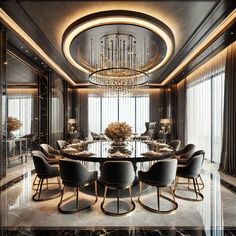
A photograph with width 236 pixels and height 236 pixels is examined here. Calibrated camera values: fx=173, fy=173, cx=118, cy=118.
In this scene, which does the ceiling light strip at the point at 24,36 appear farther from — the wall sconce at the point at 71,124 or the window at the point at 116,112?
the window at the point at 116,112

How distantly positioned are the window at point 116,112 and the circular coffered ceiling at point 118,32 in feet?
15.7

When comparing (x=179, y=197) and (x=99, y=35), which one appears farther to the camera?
(x=99, y=35)

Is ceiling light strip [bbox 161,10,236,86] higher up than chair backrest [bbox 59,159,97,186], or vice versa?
ceiling light strip [bbox 161,10,236,86]

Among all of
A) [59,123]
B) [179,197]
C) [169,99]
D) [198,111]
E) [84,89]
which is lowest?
[179,197]

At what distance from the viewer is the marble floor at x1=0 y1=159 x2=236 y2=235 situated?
2393 millimetres

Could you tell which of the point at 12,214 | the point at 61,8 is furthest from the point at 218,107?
the point at 12,214

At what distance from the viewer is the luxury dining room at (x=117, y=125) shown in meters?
2.69

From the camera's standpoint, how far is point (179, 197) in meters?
3.32

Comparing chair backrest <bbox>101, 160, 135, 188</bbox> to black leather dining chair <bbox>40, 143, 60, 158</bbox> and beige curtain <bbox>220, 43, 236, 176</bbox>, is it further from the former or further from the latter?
beige curtain <bbox>220, 43, 236, 176</bbox>

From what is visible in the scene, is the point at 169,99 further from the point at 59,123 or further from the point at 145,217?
the point at 145,217

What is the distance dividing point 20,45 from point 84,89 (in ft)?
19.1

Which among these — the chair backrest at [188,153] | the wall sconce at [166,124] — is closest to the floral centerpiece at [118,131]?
the chair backrest at [188,153]

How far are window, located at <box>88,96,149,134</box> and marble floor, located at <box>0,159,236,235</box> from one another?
6.94 meters

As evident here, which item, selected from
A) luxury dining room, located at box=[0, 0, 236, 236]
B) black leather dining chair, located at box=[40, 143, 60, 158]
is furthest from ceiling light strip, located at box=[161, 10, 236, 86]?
black leather dining chair, located at box=[40, 143, 60, 158]
